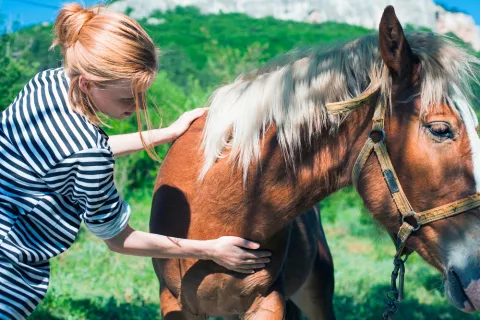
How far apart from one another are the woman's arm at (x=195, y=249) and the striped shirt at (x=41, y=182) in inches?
7.8

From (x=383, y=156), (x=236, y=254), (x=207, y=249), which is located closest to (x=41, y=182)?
(x=207, y=249)

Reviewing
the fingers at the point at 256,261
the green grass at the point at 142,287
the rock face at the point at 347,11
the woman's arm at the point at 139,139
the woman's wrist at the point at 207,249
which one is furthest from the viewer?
the rock face at the point at 347,11

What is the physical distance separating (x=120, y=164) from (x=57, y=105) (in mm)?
7614

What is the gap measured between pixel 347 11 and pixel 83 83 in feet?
52.5

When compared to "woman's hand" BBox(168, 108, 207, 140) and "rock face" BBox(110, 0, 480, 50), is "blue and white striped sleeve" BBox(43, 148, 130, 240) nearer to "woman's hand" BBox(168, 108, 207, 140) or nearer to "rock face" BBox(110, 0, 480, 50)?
"woman's hand" BBox(168, 108, 207, 140)

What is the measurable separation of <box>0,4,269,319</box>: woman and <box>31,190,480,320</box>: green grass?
2.69 m

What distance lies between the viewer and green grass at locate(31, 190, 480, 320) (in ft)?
16.3

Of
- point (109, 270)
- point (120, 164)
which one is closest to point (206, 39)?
point (120, 164)

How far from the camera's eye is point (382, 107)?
7.23 feet

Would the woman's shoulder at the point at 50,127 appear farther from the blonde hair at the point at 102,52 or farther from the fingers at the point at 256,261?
the fingers at the point at 256,261

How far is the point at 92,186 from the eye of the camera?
205 centimetres

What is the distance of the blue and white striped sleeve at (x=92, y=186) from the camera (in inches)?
80.0

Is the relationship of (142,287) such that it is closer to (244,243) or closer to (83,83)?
(244,243)

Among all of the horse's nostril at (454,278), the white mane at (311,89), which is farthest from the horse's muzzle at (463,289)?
the white mane at (311,89)
